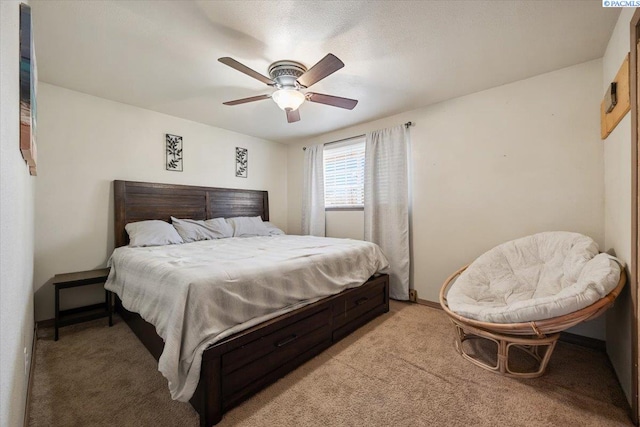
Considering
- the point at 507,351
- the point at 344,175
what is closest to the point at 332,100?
the point at 344,175

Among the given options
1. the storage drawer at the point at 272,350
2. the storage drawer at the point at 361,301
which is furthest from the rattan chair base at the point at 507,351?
the storage drawer at the point at 272,350

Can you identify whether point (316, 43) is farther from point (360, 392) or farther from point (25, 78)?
point (360, 392)

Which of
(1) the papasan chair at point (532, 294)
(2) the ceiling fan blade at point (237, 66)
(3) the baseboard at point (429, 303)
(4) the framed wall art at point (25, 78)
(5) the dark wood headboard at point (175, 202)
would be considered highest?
(2) the ceiling fan blade at point (237, 66)

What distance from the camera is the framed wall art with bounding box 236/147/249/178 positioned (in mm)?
4234

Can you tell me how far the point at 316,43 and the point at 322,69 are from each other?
0.93 feet

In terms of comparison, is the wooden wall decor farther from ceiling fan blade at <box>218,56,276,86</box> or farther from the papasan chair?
ceiling fan blade at <box>218,56,276,86</box>

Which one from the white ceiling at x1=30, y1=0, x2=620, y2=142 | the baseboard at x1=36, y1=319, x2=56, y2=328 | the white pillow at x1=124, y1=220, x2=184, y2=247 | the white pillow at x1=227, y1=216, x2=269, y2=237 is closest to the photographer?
the white ceiling at x1=30, y1=0, x2=620, y2=142

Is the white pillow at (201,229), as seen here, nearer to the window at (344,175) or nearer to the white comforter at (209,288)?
the white comforter at (209,288)

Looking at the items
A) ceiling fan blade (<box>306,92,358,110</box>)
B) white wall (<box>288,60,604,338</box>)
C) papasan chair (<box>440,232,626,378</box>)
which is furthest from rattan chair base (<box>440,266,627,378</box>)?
ceiling fan blade (<box>306,92,358,110</box>)

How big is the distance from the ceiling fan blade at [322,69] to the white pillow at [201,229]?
227 cm

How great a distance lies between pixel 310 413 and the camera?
4.86 ft

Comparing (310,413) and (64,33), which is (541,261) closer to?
(310,413)

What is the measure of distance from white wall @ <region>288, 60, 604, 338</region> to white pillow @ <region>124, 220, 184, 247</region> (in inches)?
116

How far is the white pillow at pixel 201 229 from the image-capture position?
326 centimetres
